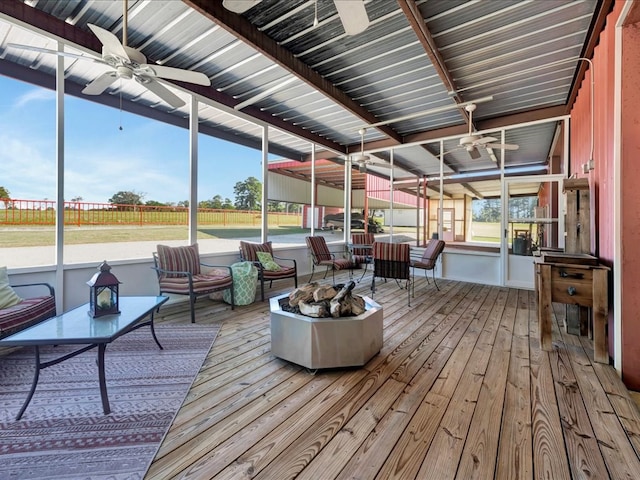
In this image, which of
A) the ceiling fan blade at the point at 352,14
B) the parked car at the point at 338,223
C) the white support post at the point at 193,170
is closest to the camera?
the ceiling fan blade at the point at 352,14

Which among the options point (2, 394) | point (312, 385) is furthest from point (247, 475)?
point (2, 394)

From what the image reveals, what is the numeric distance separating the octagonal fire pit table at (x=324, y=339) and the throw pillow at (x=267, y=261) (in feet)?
7.54

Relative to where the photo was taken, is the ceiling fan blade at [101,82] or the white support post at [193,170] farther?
the white support post at [193,170]

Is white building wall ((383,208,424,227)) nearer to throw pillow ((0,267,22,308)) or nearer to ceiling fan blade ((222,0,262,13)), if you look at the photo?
ceiling fan blade ((222,0,262,13))

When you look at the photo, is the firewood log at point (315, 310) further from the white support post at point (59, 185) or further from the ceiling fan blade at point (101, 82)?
the white support post at point (59, 185)

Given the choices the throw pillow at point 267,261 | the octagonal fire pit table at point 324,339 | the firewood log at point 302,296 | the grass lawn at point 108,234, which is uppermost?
the grass lawn at point 108,234

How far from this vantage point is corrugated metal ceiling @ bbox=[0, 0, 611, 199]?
2.80m

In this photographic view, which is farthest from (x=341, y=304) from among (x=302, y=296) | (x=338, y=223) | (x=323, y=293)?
(x=338, y=223)

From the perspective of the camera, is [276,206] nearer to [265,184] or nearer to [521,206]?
[265,184]

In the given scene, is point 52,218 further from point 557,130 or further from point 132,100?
point 557,130

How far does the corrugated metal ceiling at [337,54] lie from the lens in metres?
2.80

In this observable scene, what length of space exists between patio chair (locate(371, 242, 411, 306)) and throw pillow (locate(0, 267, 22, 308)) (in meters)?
4.11

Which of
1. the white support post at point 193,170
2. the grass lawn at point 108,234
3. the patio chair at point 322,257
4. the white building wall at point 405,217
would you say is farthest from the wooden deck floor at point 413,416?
the white building wall at point 405,217

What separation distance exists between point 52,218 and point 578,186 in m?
5.76
